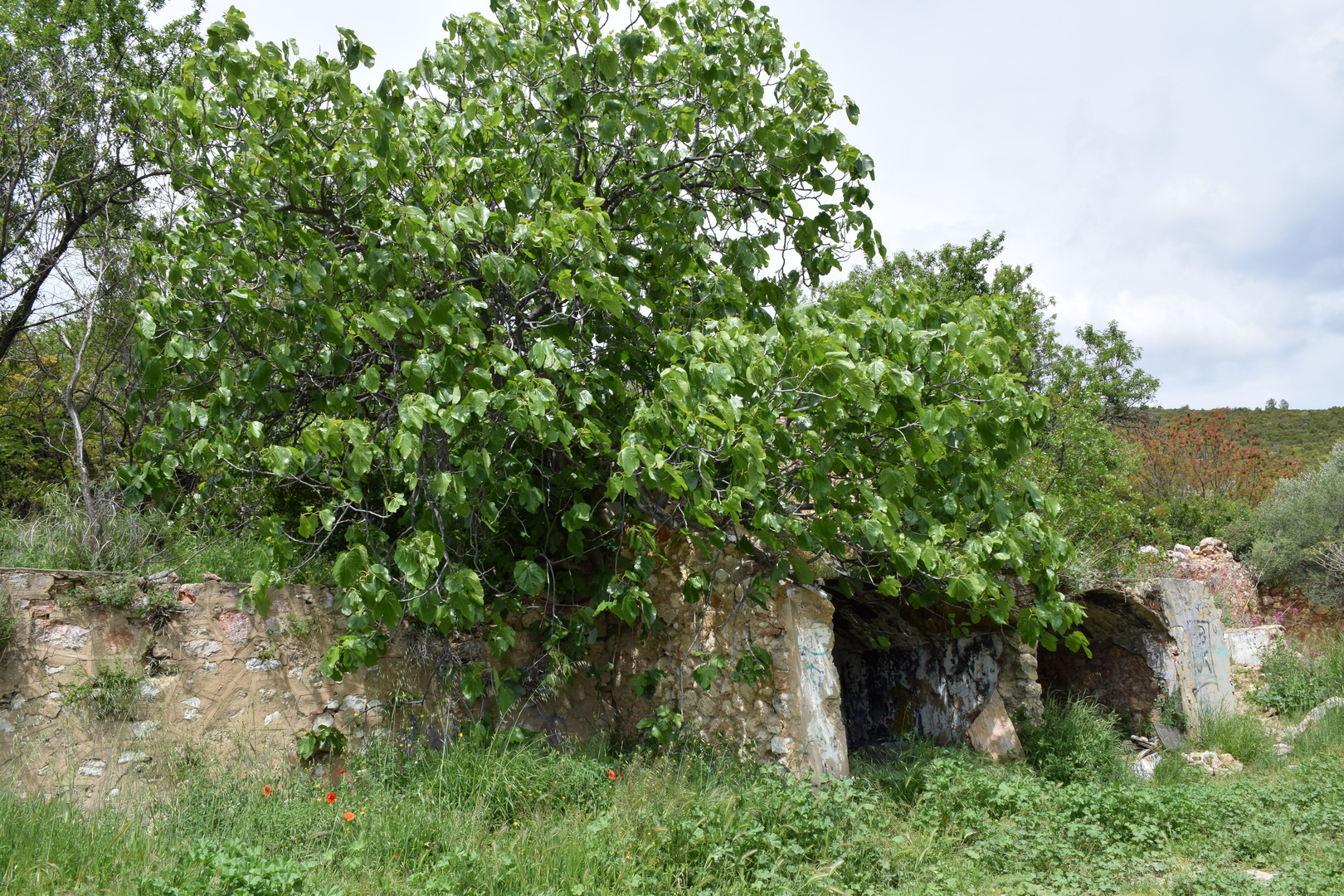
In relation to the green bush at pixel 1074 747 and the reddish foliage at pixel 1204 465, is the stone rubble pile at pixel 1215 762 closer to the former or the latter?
the green bush at pixel 1074 747

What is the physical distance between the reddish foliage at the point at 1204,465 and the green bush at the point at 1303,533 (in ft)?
7.46

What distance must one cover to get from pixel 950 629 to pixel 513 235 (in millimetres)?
5595

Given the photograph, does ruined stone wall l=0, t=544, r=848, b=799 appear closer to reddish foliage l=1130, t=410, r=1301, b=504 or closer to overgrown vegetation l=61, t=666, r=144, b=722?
overgrown vegetation l=61, t=666, r=144, b=722

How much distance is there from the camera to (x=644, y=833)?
164 inches

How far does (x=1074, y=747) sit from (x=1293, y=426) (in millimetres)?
35552

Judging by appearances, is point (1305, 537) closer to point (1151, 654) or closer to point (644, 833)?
point (1151, 654)

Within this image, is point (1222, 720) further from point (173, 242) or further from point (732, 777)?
point (173, 242)

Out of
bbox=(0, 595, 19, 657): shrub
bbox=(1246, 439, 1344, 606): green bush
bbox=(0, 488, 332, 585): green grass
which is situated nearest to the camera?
bbox=(0, 595, 19, 657): shrub

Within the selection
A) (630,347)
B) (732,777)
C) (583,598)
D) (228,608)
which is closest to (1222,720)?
(732,777)

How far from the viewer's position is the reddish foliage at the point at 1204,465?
18.0 m

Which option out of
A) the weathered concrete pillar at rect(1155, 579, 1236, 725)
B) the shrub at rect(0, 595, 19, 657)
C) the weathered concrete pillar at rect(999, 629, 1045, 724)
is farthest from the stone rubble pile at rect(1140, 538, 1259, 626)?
the shrub at rect(0, 595, 19, 657)

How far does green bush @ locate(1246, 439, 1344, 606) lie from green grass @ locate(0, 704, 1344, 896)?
402 inches

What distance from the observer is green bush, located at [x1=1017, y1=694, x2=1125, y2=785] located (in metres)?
6.84

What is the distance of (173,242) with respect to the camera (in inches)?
179
